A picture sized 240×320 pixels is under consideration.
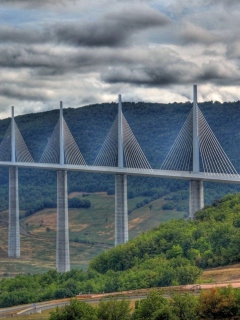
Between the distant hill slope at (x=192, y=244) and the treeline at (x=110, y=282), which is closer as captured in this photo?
the treeline at (x=110, y=282)

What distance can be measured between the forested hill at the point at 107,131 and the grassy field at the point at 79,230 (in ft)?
9.05

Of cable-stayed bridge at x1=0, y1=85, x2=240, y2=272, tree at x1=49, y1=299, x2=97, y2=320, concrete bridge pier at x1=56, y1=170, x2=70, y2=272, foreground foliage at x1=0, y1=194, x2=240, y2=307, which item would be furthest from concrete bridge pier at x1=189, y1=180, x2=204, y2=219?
tree at x1=49, y1=299, x2=97, y2=320

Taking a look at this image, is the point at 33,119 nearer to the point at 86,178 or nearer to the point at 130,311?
the point at 86,178

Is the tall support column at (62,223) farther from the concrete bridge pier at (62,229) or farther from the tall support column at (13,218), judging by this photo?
the tall support column at (13,218)

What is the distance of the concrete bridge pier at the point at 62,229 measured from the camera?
7594 cm

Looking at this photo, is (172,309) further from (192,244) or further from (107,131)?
(107,131)

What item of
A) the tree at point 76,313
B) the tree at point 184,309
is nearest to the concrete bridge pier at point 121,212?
the tree at point 76,313

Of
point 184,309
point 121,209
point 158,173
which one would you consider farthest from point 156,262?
point 121,209

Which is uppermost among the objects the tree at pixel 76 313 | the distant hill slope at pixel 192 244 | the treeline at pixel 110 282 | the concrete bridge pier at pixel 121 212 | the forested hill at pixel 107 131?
the forested hill at pixel 107 131

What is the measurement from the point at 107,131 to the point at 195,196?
211ft

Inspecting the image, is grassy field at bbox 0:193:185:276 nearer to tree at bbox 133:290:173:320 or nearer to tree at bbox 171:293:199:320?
tree at bbox 133:290:173:320

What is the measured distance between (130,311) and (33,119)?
107 meters

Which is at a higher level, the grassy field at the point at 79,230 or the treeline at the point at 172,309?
the grassy field at the point at 79,230

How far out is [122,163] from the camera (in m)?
70.4
